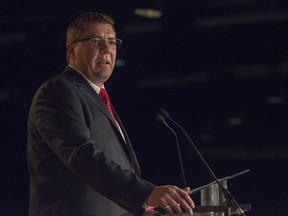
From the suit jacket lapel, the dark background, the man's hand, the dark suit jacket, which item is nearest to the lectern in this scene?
the man's hand

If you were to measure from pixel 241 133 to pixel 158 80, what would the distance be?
0.86 meters

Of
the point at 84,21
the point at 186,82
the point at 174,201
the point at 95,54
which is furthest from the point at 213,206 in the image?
the point at 186,82

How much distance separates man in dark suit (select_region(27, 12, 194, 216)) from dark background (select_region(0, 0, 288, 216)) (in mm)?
2619

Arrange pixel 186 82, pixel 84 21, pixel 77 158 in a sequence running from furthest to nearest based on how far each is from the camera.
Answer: pixel 186 82
pixel 84 21
pixel 77 158

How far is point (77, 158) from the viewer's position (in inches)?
85.4

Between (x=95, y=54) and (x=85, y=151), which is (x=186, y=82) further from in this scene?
(x=85, y=151)

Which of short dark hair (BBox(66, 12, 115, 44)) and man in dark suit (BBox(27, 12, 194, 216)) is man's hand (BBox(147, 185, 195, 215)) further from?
short dark hair (BBox(66, 12, 115, 44))

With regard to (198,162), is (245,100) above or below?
above

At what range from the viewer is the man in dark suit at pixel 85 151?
7.01 feet

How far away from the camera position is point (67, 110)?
2.29 m

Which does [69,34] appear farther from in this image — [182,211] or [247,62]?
[247,62]

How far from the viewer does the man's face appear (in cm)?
258

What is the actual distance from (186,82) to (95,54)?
3.18 meters

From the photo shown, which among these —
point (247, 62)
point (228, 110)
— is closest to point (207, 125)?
point (228, 110)
